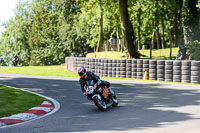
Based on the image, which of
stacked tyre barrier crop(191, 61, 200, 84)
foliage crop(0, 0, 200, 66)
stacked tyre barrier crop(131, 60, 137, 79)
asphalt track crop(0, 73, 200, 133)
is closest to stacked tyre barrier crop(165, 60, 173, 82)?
stacked tyre barrier crop(191, 61, 200, 84)

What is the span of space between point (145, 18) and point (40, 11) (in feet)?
66.1

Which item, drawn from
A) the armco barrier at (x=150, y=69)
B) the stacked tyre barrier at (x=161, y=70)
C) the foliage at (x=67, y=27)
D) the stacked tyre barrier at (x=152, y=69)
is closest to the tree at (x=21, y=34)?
the foliage at (x=67, y=27)

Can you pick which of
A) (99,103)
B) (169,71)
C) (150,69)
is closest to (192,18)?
(150,69)

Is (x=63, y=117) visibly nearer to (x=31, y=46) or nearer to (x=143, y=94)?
(x=143, y=94)

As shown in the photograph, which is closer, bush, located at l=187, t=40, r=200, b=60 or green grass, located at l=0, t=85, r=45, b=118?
green grass, located at l=0, t=85, r=45, b=118

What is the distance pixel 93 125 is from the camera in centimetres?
773

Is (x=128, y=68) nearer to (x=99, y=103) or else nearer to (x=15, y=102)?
(x=15, y=102)

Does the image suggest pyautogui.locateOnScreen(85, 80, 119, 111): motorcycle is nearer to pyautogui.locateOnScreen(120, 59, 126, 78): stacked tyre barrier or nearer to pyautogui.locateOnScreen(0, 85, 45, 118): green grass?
pyautogui.locateOnScreen(0, 85, 45, 118): green grass

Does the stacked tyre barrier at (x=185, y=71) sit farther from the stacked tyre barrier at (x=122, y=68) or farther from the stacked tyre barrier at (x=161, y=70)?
the stacked tyre barrier at (x=122, y=68)

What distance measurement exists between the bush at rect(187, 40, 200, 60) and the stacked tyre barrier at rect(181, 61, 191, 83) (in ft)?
13.2

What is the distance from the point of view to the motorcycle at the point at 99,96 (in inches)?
389

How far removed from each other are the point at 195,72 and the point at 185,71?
0.58 metres

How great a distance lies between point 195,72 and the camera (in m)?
17.3

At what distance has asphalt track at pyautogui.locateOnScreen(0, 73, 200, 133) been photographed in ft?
23.9
